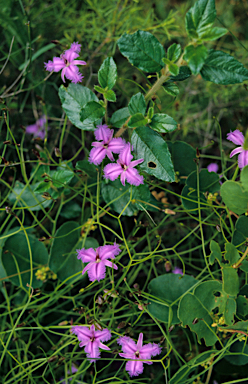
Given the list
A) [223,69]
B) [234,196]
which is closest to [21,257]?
[234,196]

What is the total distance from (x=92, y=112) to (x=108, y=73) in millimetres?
103

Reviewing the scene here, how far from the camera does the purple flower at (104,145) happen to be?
741 mm

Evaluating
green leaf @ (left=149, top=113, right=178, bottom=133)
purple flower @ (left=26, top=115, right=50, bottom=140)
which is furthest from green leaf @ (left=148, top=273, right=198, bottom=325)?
purple flower @ (left=26, top=115, right=50, bottom=140)

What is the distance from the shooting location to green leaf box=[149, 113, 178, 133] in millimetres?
671

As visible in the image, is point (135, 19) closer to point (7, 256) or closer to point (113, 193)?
point (113, 193)

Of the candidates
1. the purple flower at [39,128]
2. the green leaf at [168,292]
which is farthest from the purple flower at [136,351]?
the purple flower at [39,128]

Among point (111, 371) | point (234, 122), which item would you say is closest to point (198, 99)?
point (234, 122)

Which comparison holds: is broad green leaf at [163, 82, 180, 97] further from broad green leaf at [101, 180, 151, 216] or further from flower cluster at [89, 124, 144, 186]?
broad green leaf at [101, 180, 151, 216]

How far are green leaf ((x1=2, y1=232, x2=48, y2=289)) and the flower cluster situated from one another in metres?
0.38

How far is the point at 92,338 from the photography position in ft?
2.48

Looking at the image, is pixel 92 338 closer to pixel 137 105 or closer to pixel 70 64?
pixel 137 105

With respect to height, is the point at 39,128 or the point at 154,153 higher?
the point at 154,153

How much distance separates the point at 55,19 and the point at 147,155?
0.93 meters

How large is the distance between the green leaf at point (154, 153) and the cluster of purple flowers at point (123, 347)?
0.42m
